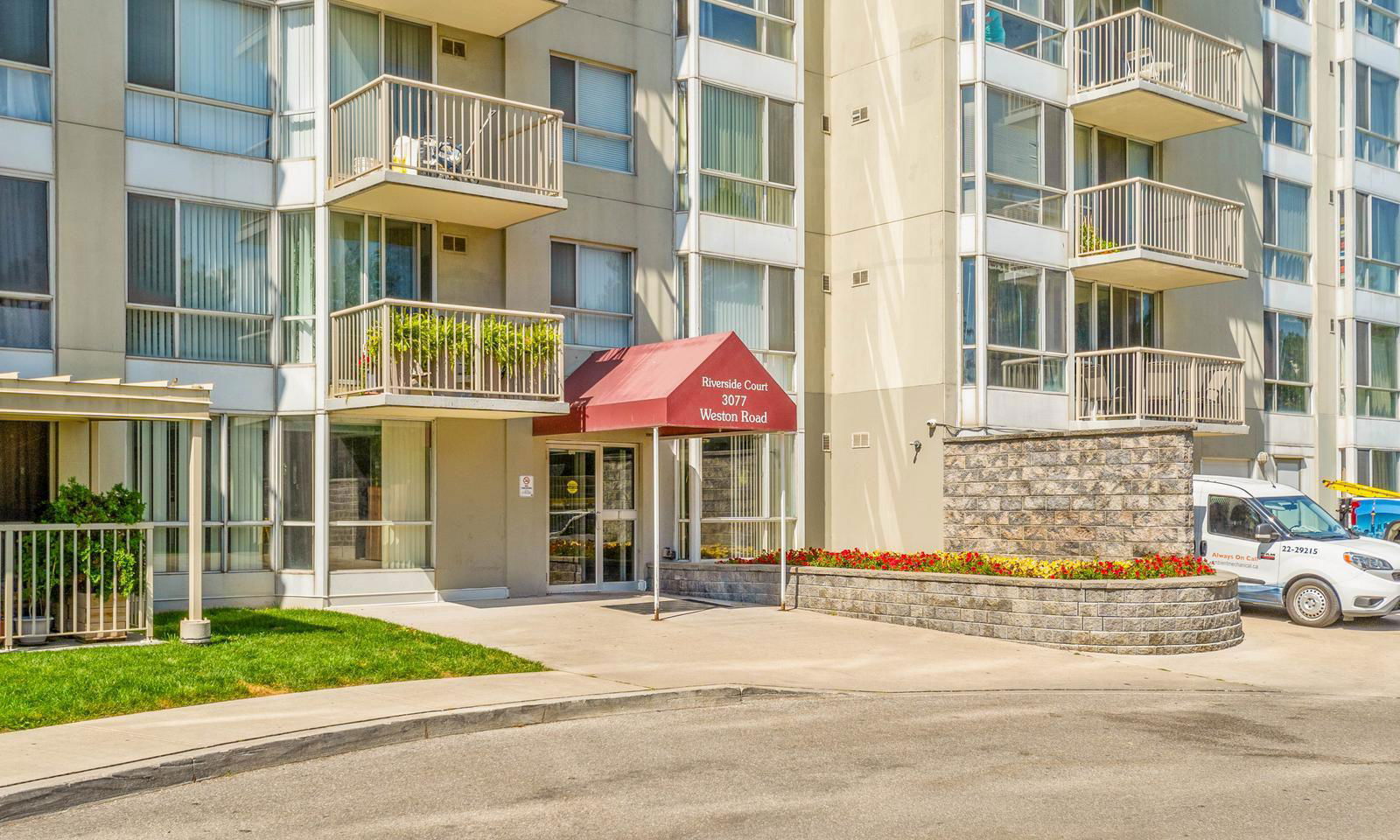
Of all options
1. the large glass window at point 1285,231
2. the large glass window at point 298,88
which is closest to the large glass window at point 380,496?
the large glass window at point 298,88

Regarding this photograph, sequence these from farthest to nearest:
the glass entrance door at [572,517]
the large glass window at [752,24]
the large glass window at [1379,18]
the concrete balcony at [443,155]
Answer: the large glass window at [1379,18] → the large glass window at [752,24] → the glass entrance door at [572,517] → the concrete balcony at [443,155]

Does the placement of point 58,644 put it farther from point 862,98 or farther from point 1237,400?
point 1237,400

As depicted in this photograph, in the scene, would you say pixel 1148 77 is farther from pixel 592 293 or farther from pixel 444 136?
pixel 444 136

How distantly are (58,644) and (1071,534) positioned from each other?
40.6 ft

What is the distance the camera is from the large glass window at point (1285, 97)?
29125 millimetres

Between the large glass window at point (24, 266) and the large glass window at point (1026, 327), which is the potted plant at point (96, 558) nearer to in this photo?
the large glass window at point (24, 266)

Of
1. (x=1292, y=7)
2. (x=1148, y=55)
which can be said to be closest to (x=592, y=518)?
(x=1148, y=55)

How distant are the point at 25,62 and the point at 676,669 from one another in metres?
10.8

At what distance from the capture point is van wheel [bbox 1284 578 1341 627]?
1759cm

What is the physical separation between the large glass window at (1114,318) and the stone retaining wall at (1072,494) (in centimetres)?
588

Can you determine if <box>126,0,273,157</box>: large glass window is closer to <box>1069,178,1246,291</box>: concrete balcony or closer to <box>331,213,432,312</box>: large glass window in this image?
<box>331,213,432,312</box>: large glass window

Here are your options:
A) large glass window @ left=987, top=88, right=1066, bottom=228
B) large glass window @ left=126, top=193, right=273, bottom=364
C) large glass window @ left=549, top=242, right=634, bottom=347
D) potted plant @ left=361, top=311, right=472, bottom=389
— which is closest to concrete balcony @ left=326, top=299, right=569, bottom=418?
potted plant @ left=361, top=311, right=472, bottom=389

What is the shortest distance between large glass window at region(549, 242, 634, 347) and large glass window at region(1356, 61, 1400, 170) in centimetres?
1986

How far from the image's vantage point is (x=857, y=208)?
76.0ft
